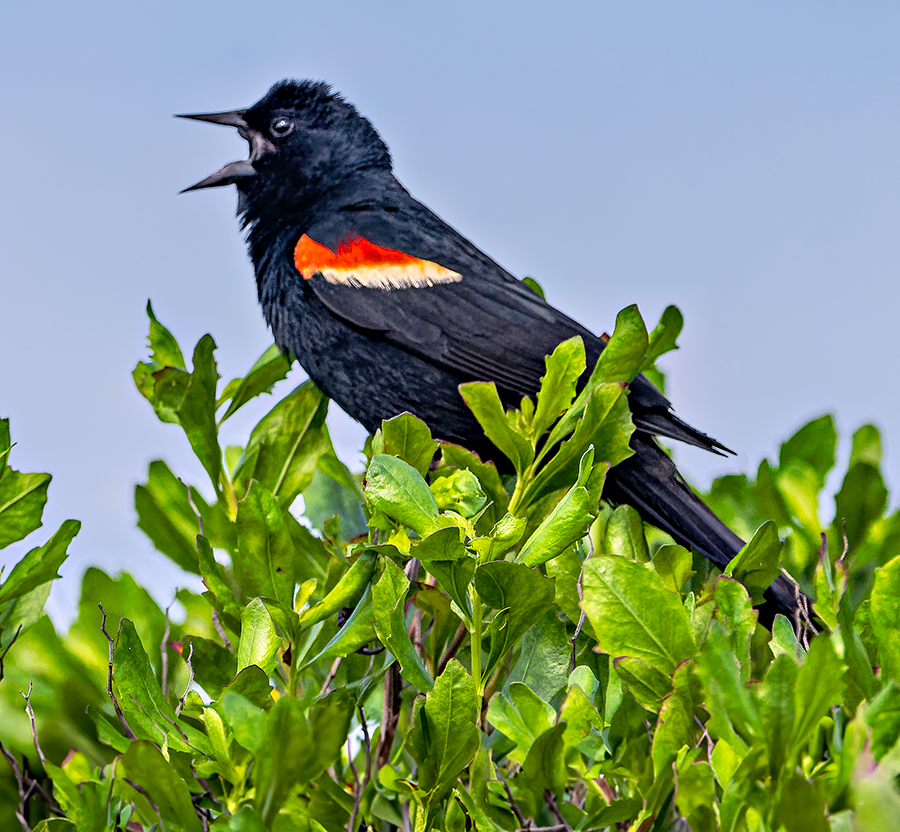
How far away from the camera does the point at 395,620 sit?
1.12m

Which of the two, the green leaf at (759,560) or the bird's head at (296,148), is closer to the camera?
the green leaf at (759,560)

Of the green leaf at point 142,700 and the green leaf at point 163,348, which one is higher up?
the green leaf at point 163,348

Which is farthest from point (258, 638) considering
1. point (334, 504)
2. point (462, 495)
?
point (334, 504)

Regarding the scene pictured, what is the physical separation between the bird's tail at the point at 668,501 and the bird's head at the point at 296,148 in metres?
1.46

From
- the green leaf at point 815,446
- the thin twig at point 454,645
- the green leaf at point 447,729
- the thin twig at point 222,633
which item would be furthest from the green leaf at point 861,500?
the thin twig at point 222,633

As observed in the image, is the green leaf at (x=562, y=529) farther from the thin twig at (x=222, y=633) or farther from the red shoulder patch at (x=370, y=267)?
the red shoulder patch at (x=370, y=267)

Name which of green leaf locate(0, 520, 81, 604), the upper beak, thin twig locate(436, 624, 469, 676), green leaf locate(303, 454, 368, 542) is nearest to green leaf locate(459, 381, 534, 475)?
thin twig locate(436, 624, 469, 676)

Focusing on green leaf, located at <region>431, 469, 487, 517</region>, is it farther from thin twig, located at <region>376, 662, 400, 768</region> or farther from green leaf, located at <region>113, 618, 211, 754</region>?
green leaf, located at <region>113, 618, 211, 754</region>

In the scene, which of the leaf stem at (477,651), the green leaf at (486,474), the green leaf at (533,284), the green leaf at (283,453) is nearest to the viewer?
the leaf stem at (477,651)

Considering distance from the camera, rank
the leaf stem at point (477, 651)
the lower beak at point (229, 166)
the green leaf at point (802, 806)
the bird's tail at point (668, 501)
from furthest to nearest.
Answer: the lower beak at point (229, 166)
the bird's tail at point (668, 501)
the leaf stem at point (477, 651)
the green leaf at point (802, 806)

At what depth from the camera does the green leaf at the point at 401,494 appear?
3.91 feet

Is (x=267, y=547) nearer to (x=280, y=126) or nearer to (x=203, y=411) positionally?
(x=203, y=411)

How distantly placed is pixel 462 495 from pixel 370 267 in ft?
5.00

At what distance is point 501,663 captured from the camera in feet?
4.46
